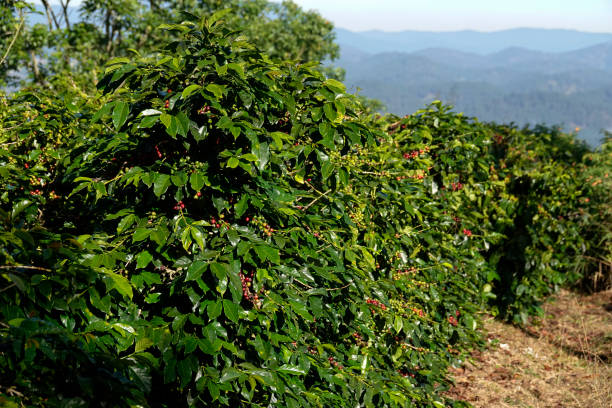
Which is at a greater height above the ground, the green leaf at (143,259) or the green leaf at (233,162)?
the green leaf at (233,162)

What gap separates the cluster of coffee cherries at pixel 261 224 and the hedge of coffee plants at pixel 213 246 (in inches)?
0.6

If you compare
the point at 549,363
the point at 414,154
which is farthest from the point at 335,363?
the point at 549,363

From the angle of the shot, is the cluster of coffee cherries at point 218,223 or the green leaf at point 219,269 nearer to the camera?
the green leaf at point 219,269

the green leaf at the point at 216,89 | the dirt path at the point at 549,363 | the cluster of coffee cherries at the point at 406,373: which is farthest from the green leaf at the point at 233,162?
the dirt path at the point at 549,363

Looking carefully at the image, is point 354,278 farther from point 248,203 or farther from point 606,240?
point 606,240

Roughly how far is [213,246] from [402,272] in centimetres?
183

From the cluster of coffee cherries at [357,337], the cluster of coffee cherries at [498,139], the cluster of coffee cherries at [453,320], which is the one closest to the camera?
the cluster of coffee cherries at [357,337]

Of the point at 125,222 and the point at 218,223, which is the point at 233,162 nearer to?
the point at 218,223

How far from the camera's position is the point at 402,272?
345 cm

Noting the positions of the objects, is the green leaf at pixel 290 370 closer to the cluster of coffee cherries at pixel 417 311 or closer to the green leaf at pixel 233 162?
the green leaf at pixel 233 162

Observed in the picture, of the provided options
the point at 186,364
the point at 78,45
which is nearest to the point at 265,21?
the point at 78,45

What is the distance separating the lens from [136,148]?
2.32m

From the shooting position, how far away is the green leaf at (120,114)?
82.9 inches

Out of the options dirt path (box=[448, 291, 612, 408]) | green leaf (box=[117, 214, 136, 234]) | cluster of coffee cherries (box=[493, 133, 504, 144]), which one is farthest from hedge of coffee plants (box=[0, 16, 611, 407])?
cluster of coffee cherries (box=[493, 133, 504, 144])
